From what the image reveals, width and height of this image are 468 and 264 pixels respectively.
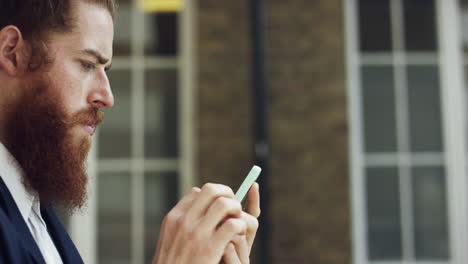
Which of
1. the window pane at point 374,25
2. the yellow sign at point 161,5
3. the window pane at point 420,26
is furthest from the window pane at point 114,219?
the window pane at point 420,26

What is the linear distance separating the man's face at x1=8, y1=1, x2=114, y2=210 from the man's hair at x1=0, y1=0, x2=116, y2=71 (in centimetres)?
1

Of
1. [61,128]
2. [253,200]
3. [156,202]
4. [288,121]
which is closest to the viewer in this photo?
[61,128]

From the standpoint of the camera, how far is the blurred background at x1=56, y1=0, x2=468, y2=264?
5871 mm

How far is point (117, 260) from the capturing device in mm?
6027

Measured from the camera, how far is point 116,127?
239 inches

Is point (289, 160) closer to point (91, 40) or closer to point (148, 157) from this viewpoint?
point (148, 157)

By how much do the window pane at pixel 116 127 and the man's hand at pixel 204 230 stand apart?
188 inches

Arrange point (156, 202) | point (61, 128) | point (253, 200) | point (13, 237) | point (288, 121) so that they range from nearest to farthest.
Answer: point (13, 237), point (61, 128), point (253, 200), point (288, 121), point (156, 202)

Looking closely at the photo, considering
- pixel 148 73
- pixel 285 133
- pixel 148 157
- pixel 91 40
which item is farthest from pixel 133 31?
pixel 91 40

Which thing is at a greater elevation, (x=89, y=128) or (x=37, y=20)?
(x=37, y=20)

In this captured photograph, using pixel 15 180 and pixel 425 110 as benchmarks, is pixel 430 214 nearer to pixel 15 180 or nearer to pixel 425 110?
pixel 425 110

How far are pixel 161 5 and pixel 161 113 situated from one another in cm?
88

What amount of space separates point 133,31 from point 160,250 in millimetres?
4952

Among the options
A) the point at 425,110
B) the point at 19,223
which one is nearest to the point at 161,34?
the point at 425,110
